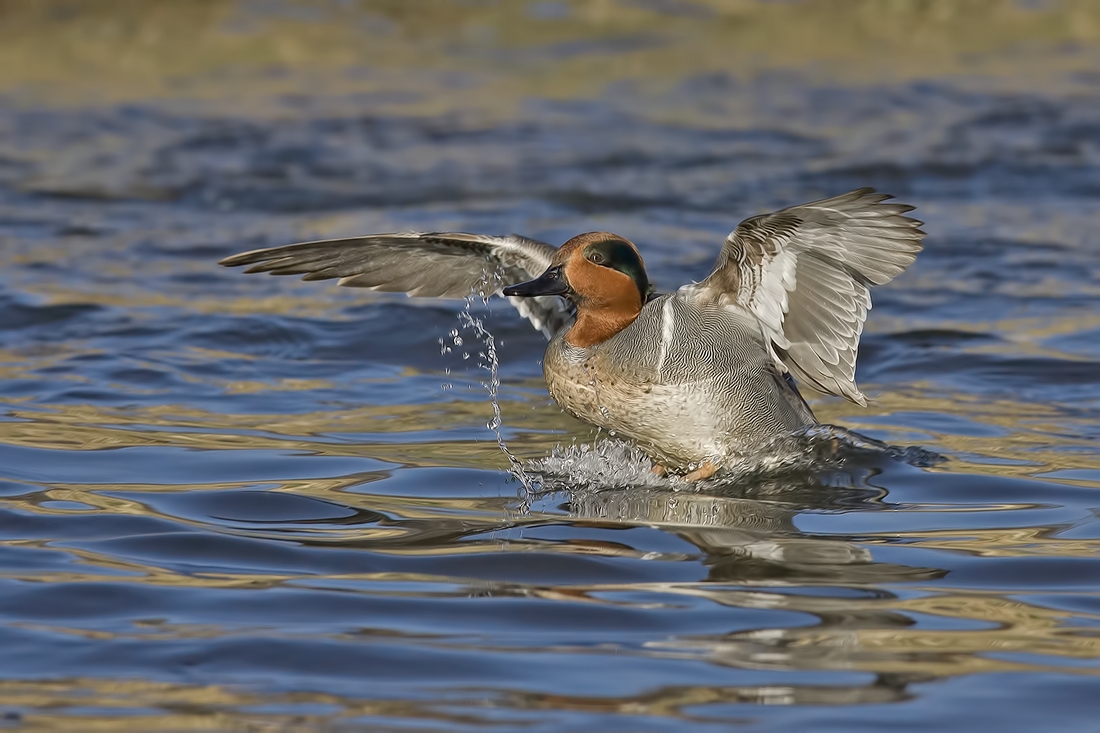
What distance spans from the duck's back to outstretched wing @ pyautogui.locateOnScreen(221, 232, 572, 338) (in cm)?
65

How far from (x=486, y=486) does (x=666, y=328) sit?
0.95 metres

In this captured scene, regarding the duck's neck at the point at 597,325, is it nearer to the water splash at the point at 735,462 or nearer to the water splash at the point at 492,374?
the water splash at the point at 492,374

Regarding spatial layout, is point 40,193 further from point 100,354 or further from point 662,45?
point 662,45

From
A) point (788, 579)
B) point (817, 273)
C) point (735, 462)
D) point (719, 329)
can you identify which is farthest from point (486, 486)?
point (788, 579)

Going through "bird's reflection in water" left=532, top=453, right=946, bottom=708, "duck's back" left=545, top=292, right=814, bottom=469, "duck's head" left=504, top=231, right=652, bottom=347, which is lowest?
"bird's reflection in water" left=532, top=453, right=946, bottom=708

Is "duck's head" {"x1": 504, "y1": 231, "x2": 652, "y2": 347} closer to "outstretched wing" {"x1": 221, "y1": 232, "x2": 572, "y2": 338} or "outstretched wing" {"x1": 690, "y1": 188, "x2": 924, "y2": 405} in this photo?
"outstretched wing" {"x1": 690, "y1": 188, "x2": 924, "y2": 405}

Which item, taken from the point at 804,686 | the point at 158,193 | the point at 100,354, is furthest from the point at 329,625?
the point at 158,193

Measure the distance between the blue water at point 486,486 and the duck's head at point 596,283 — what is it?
64 centimetres

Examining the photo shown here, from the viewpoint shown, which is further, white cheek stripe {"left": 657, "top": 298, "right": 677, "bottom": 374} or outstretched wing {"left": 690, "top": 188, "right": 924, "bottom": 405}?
white cheek stripe {"left": 657, "top": 298, "right": 677, "bottom": 374}

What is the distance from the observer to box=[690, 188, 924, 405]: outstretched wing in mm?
5219

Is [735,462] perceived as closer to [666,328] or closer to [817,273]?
[666,328]

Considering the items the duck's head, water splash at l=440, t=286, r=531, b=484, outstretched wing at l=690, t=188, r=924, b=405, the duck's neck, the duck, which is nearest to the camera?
outstretched wing at l=690, t=188, r=924, b=405

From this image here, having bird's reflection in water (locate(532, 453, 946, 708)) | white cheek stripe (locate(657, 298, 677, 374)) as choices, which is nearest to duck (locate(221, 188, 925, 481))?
white cheek stripe (locate(657, 298, 677, 374))

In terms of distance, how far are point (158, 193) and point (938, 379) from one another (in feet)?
24.0
